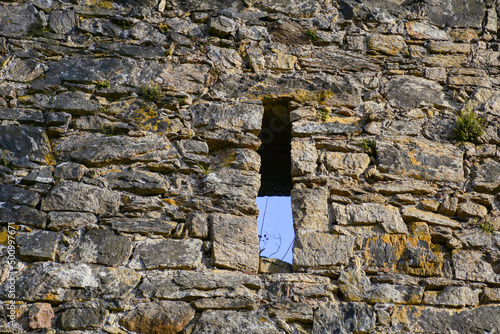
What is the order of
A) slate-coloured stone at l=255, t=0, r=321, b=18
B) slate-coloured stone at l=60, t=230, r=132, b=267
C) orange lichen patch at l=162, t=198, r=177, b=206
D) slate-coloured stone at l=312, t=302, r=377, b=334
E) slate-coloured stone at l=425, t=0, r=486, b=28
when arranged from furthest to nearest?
slate-coloured stone at l=425, t=0, r=486, b=28, slate-coloured stone at l=255, t=0, r=321, b=18, orange lichen patch at l=162, t=198, r=177, b=206, slate-coloured stone at l=60, t=230, r=132, b=267, slate-coloured stone at l=312, t=302, r=377, b=334

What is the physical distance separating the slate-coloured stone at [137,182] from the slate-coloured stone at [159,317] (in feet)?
2.08

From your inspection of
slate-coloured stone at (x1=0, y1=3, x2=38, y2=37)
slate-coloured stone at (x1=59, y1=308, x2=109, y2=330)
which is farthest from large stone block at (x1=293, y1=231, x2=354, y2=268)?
slate-coloured stone at (x1=0, y1=3, x2=38, y2=37)

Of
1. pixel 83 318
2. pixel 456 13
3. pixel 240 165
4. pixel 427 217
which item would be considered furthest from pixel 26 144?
pixel 456 13

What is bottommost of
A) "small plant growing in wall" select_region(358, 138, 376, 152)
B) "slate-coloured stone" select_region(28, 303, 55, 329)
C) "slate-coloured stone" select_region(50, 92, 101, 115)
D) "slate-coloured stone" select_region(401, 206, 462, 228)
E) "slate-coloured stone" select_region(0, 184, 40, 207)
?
"slate-coloured stone" select_region(28, 303, 55, 329)

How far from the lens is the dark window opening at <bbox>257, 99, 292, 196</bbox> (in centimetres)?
336

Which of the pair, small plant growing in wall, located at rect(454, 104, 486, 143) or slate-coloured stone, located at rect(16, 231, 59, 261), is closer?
slate-coloured stone, located at rect(16, 231, 59, 261)

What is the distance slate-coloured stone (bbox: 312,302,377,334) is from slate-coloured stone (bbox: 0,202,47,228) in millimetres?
1476

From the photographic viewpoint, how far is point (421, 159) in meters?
3.08

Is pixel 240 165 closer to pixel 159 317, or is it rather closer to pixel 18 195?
pixel 159 317

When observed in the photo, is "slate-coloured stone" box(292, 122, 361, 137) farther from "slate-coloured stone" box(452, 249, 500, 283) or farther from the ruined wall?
"slate-coloured stone" box(452, 249, 500, 283)

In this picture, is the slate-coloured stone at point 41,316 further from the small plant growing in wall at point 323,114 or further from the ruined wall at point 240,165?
the small plant growing in wall at point 323,114

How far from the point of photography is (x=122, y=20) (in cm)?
345

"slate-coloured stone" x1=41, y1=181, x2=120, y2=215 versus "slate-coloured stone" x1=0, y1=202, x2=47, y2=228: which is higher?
"slate-coloured stone" x1=41, y1=181, x2=120, y2=215

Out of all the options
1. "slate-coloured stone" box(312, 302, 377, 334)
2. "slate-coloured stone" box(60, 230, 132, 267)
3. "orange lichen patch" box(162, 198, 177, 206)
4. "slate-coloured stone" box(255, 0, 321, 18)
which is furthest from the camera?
"slate-coloured stone" box(255, 0, 321, 18)
